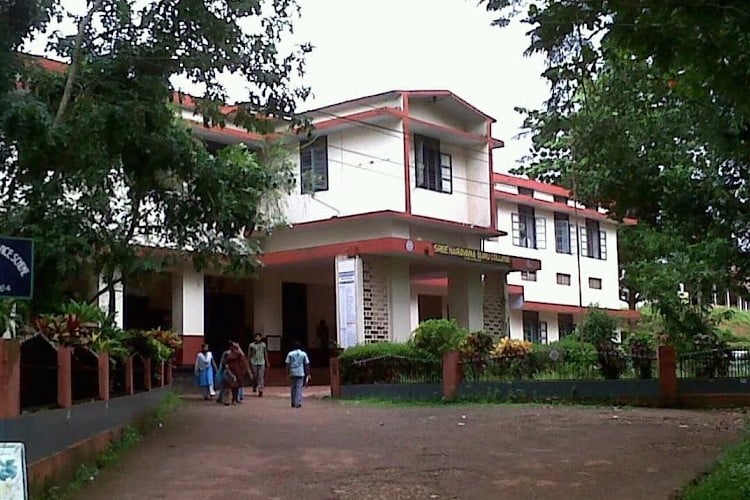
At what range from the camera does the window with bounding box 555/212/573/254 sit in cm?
3628

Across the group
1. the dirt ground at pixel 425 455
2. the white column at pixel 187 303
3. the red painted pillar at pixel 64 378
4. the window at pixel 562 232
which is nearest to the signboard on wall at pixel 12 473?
the dirt ground at pixel 425 455

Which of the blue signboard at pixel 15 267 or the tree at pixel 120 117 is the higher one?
the tree at pixel 120 117

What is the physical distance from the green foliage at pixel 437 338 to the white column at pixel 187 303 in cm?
590

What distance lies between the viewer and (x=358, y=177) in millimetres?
25531

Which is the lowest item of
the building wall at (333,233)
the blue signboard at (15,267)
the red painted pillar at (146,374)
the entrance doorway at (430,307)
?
the red painted pillar at (146,374)

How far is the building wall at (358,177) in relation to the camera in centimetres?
2497

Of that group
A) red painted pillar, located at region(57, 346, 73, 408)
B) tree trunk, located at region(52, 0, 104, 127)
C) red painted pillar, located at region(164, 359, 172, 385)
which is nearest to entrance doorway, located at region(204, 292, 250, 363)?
red painted pillar, located at region(164, 359, 172, 385)

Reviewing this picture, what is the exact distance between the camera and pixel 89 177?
43.1 feet

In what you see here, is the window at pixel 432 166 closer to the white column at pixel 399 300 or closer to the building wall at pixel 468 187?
the building wall at pixel 468 187

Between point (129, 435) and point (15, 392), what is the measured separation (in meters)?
4.96

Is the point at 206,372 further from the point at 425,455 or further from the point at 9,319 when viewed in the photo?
the point at 9,319

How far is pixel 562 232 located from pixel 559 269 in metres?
1.37

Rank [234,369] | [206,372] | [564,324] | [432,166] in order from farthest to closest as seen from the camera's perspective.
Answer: [564,324], [432,166], [206,372], [234,369]

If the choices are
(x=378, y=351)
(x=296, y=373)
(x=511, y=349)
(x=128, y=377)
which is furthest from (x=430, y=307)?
(x=128, y=377)
